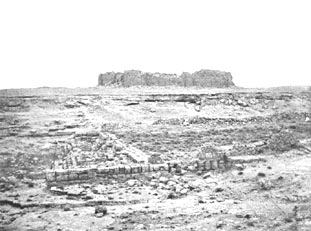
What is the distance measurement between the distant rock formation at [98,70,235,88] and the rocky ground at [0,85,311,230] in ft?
29.5

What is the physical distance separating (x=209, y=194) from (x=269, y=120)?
1298cm

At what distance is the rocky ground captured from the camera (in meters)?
8.40

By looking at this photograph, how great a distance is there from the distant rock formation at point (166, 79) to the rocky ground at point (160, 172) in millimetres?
9005

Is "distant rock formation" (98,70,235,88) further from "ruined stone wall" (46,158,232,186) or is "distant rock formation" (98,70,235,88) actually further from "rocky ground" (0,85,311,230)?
"ruined stone wall" (46,158,232,186)

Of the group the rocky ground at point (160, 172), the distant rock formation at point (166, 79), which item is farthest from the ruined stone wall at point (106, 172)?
the distant rock formation at point (166, 79)

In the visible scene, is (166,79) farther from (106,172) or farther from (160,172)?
(106,172)

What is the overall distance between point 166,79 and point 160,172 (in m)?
22.7

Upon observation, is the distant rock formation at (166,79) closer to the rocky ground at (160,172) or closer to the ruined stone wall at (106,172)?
the rocky ground at (160,172)

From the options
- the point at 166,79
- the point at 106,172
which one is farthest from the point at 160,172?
the point at 166,79

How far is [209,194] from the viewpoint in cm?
993

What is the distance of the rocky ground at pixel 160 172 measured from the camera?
8398 mm

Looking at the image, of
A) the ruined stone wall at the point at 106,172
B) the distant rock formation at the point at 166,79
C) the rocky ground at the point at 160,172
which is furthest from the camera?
the distant rock formation at the point at 166,79

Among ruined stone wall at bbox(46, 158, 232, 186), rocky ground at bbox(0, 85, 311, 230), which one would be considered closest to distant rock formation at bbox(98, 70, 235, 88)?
rocky ground at bbox(0, 85, 311, 230)

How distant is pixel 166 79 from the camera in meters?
33.9
